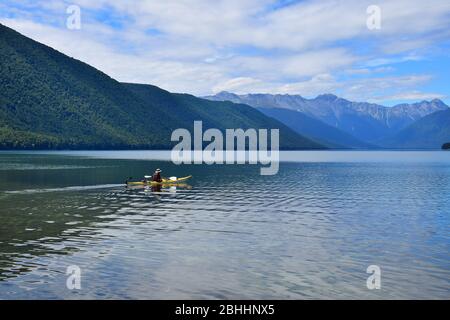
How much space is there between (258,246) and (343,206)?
95.9 feet

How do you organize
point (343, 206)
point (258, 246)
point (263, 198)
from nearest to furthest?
1. point (258, 246)
2. point (343, 206)
3. point (263, 198)

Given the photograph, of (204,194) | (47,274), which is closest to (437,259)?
(47,274)

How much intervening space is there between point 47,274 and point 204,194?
50.3 metres

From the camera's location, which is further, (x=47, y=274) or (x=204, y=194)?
(x=204, y=194)

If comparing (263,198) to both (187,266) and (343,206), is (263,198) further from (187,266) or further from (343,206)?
(187,266)

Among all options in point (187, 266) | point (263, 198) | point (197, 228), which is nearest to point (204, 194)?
point (263, 198)

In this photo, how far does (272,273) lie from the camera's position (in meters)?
30.5

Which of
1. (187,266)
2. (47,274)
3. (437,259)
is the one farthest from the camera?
(437,259)
